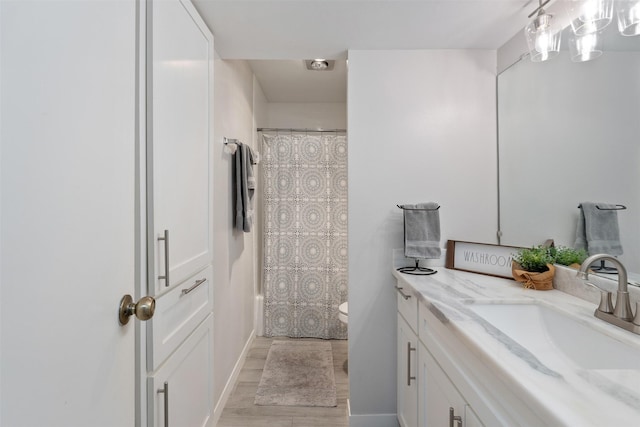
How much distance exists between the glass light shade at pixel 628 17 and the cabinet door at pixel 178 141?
1.59m

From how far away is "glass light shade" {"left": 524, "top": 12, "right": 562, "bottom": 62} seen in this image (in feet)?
4.50

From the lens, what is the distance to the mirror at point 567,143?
3.69 ft

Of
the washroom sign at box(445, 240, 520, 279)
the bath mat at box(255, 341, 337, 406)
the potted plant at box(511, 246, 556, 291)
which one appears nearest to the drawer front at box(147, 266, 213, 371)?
the bath mat at box(255, 341, 337, 406)

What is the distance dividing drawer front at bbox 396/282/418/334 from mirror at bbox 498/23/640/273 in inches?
27.7

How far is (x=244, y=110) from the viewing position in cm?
259

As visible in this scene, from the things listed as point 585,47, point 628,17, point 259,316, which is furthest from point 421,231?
point 259,316

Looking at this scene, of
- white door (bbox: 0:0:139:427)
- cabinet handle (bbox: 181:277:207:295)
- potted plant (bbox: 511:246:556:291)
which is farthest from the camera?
potted plant (bbox: 511:246:556:291)

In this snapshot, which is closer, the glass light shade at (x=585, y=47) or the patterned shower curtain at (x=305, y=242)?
the glass light shade at (x=585, y=47)

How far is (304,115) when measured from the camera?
3611 mm

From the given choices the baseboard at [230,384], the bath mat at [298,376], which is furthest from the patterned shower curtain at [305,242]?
the baseboard at [230,384]

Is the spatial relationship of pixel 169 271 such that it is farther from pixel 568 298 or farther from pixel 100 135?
pixel 568 298

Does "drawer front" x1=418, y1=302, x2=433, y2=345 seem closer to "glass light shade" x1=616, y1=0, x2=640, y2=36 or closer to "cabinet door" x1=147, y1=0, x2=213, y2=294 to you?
"cabinet door" x1=147, y1=0, x2=213, y2=294

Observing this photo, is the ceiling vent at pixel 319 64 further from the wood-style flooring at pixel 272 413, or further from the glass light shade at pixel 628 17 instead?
the wood-style flooring at pixel 272 413

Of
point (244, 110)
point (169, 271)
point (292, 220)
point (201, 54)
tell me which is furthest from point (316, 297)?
point (201, 54)
